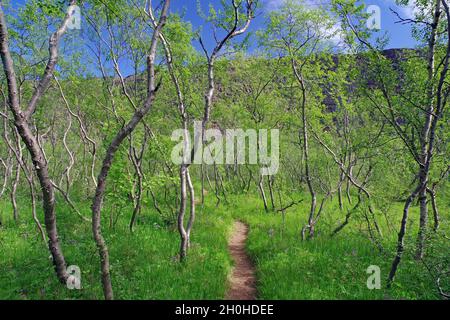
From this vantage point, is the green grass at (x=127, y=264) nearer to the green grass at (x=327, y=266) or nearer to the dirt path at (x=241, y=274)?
the dirt path at (x=241, y=274)

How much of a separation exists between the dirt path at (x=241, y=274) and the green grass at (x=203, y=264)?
0.25 m

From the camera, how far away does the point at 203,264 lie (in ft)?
27.7

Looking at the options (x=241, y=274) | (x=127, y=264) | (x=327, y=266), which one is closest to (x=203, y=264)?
(x=241, y=274)

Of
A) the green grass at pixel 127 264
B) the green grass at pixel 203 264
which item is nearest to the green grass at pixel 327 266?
the green grass at pixel 203 264

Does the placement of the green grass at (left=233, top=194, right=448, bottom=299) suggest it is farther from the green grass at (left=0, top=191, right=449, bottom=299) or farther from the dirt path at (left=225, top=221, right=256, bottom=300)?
the dirt path at (left=225, top=221, right=256, bottom=300)

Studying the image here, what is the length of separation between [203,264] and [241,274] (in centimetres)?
122

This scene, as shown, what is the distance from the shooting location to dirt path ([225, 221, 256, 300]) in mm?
7531

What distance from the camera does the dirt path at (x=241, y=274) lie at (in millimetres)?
7531

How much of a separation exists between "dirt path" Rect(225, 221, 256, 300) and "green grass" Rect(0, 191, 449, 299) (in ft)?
0.83
